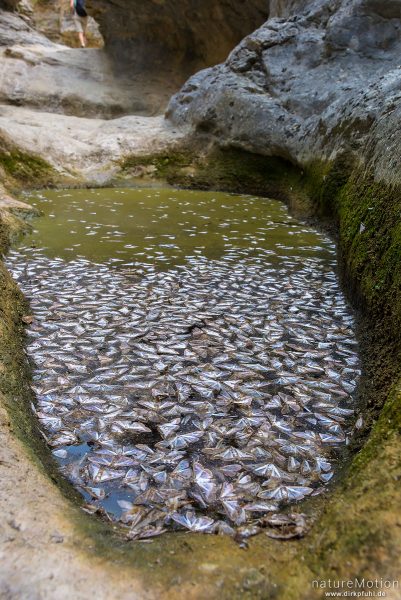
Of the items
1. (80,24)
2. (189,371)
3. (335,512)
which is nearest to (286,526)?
(335,512)

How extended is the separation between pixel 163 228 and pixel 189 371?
418 cm

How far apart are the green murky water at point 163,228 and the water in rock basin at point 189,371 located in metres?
0.05

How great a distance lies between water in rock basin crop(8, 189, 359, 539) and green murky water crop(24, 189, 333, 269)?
0.05 m

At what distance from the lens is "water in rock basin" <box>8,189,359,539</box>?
2395 mm

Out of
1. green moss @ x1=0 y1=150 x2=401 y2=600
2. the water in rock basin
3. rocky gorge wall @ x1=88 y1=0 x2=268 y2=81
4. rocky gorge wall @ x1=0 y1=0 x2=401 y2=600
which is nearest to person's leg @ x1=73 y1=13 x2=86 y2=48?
rocky gorge wall @ x1=88 y1=0 x2=268 y2=81

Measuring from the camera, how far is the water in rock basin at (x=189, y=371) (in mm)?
2395

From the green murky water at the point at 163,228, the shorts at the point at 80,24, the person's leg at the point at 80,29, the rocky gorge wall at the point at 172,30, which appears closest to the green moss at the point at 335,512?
the green murky water at the point at 163,228

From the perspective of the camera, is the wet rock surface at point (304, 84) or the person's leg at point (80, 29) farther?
the person's leg at point (80, 29)

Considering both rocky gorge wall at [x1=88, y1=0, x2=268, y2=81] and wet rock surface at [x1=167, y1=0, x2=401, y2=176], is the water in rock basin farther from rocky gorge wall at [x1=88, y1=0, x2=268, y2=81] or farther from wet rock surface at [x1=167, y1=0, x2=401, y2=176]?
rocky gorge wall at [x1=88, y1=0, x2=268, y2=81]

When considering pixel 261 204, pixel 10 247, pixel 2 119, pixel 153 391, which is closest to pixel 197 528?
pixel 153 391

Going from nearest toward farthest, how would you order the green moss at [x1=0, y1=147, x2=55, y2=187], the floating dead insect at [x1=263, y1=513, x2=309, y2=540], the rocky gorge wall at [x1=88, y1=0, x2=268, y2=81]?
1. the floating dead insect at [x1=263, y1=513, x2=309, y2=540]
2. the green moss at [x1=0, y1=147, x2=55, y2=187]
3. the rocky gorge wall at [x1=88, y1=0, x2=268, y2=81]

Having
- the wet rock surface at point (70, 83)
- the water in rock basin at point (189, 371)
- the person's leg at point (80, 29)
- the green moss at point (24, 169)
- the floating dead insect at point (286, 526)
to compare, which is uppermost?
the person's leg at point (80, 29)

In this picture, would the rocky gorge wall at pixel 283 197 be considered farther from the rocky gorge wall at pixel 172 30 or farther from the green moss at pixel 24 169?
the rocky gorge wall at pixel 172 30

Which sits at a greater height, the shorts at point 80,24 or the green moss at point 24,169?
the shorts at point 80,24
